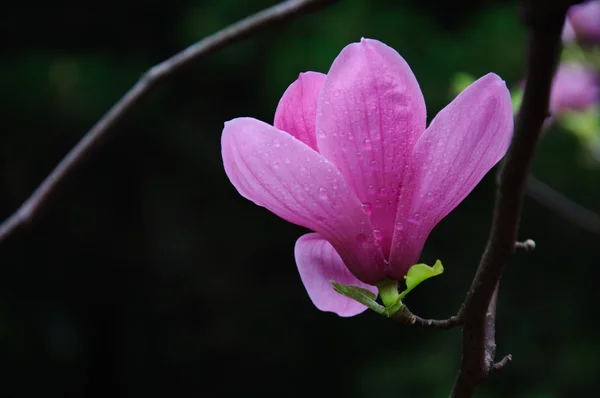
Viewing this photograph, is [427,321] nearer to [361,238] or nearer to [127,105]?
[361,238]

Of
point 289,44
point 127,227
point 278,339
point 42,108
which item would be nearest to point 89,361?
point 127,227

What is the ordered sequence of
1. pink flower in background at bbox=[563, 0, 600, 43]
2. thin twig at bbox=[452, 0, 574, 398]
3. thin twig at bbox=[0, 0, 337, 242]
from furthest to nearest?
pink flower in background at bbox=[563, 0, 600, 43]
thin twig at bbox=[0, 0, 337, 242]
thin twig at bbox=[452, 0, 574, 398]

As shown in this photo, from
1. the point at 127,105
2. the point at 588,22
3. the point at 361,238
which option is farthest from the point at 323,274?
the point at 588,22

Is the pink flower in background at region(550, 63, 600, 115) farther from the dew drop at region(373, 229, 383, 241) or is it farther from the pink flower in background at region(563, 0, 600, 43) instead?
the dew drop at region(373, 229, 383, 241)

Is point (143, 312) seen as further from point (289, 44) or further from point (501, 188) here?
point (501, 188)

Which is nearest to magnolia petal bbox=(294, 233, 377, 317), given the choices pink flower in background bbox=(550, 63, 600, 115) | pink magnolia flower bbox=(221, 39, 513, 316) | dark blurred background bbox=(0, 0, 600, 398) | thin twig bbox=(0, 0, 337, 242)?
pink magnolia flower bbox=(221, 39, 513, 316)

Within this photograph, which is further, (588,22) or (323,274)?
(588,22)
